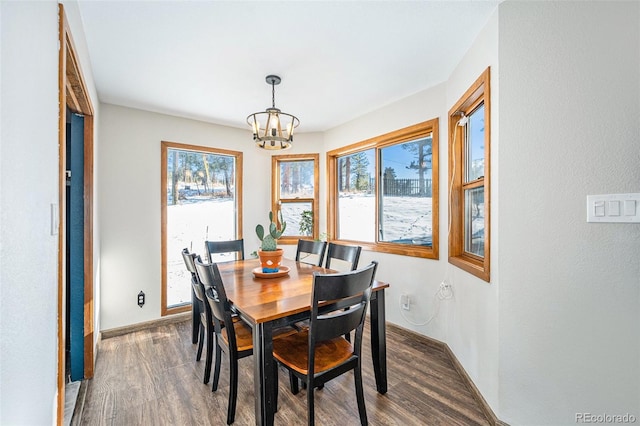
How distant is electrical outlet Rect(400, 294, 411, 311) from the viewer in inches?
116

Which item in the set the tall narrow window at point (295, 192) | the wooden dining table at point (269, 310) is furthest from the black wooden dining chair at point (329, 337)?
the tall narrow window at point (295, 192)

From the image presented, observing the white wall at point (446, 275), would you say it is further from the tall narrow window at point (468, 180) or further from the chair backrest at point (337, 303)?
the chair backrest at point (337, 303)

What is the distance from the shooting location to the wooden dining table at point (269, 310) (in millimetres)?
1443

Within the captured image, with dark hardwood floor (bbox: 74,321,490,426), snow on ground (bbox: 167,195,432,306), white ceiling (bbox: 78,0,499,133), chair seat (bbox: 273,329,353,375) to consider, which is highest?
white ceiling (bbox: 78,0,499,133)

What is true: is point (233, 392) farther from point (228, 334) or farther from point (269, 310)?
point (269, 310)

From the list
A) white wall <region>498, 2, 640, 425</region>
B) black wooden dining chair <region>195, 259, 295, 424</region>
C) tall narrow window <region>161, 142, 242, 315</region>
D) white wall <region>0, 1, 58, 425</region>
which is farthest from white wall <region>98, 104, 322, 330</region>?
white wall <region>498, 2, 640, 425</region>

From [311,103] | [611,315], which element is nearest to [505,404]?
[611,315]

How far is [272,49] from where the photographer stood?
206cm

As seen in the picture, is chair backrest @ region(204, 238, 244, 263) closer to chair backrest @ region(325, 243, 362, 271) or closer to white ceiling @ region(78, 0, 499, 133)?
chair backrest @ region(325, 243, 362, 271)

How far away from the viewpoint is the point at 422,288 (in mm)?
2820

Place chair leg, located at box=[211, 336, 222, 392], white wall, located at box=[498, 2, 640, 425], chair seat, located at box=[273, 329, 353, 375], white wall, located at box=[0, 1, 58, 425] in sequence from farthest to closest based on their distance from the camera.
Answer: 1. chair leg, located at box=[211, 336, 222, 392]
2. chair seat, located at box=[273, 329, 353, 375]
3. white wall, located at box=[498, 2, 640, 425]
4. white wall, located at box=[0, 1, 58, 425]

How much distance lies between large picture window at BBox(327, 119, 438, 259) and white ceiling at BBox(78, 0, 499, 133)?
519 millimetres

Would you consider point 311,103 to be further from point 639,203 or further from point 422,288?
point 639,203

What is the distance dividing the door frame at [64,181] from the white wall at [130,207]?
0.77 m
